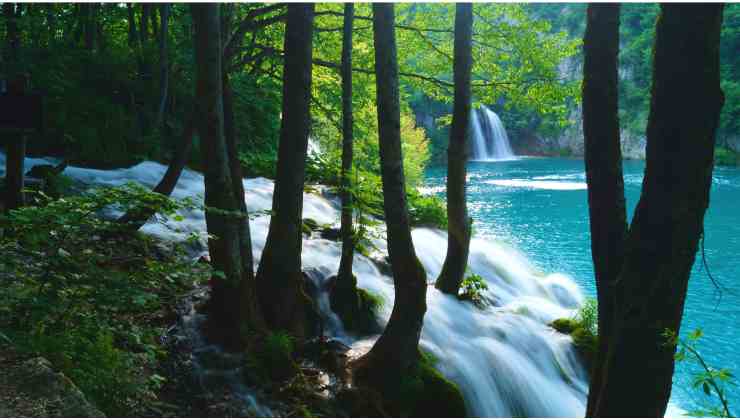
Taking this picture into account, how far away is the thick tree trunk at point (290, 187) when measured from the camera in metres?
5.99

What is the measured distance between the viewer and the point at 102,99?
13516 mm

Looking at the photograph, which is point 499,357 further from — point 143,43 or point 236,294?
point 143,43

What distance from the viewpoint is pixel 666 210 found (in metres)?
3.04

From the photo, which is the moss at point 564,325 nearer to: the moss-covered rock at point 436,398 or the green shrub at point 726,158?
the moss-covered rock at point 436,398

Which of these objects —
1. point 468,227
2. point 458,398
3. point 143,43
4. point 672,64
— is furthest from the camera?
point 143,43

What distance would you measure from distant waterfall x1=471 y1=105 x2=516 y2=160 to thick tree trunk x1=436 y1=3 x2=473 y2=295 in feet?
123

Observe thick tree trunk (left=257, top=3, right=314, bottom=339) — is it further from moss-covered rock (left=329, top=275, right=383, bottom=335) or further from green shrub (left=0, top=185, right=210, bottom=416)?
green shrub (left=0, top=185, right=210, bottom=416)

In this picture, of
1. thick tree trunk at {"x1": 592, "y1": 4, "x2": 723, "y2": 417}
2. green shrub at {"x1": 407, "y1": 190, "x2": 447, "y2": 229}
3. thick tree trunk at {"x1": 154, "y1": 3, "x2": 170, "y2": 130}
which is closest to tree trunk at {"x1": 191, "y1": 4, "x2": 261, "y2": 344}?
thick tree trunk at {"x1": 592, "y1": 4, "x2": 723, "y2": 417}

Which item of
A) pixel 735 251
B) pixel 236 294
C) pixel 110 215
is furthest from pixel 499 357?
pixel 735 251

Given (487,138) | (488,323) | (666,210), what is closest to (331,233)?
(488,323)

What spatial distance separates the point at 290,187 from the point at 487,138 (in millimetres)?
42973

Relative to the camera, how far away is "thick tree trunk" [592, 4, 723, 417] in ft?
9.54

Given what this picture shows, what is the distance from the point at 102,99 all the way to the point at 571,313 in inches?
465

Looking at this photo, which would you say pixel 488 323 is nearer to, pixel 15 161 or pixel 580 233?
pixel 15 161
